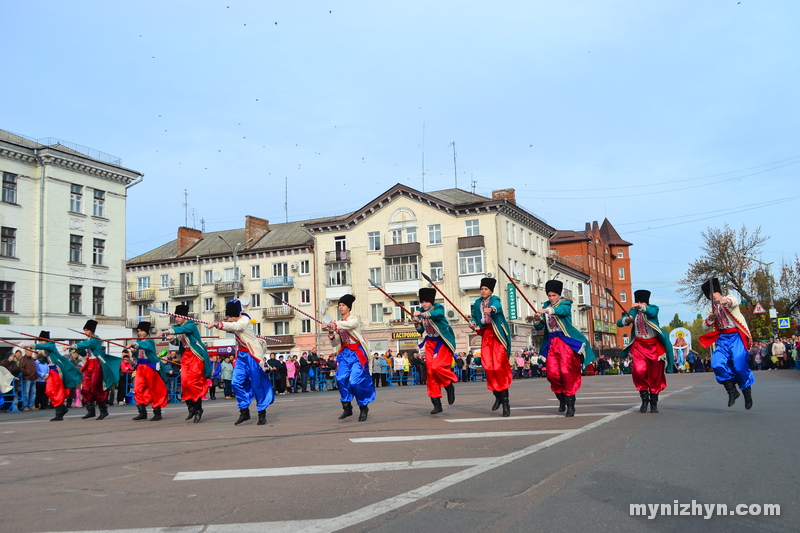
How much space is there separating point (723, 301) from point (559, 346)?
2483 mm

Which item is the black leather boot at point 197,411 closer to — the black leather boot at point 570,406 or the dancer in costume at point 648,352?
the black leather boot at point 570,406

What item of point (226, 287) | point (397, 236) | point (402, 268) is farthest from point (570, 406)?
point (226, 287)

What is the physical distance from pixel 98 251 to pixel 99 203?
10.1ft

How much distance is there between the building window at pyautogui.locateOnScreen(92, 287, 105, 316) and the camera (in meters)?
46.0

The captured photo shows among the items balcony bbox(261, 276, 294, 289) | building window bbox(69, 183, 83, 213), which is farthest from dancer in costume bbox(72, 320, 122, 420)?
balcony bbox(261, 276, 294, 289)

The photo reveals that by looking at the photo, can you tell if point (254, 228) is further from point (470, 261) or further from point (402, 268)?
point (470, 261)

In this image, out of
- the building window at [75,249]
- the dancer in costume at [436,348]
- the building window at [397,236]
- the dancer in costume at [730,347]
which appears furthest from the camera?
the building window at [397,236]

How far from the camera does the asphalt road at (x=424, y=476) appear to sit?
438 centimetres

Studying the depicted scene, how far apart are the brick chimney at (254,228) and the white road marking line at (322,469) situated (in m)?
62.6

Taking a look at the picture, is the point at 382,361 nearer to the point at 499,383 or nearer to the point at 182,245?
the point at 499,383

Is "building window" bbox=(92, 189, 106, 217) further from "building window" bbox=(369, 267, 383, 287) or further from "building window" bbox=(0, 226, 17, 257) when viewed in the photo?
"building window" bbox=(369, 267, 383, 287)

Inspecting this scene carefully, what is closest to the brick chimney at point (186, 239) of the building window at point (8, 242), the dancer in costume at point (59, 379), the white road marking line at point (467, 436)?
the building window at point (8, 242)

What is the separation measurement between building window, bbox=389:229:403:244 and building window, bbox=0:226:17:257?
28.6 metres

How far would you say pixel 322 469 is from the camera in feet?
20.5
